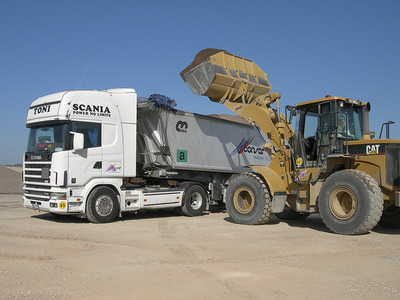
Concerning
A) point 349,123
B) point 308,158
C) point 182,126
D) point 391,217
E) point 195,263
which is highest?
point 182,126

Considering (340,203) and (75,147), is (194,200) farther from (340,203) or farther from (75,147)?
(340,203)

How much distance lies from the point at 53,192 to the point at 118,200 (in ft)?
5.81

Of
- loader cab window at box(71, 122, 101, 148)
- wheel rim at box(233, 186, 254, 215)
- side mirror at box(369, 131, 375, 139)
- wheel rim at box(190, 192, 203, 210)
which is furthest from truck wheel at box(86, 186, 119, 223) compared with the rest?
side mirror at box(369, 131, 375, 139)

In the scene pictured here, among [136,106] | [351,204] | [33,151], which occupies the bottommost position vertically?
[351,204]

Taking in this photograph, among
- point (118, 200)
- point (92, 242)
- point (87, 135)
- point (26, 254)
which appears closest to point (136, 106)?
point (87, 135)

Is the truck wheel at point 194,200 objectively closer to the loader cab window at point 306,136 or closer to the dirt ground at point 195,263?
the dirt ground at point 195,263

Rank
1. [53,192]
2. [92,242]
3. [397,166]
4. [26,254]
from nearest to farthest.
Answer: [26,254] → [92,242] → [397,166] → [53,192]

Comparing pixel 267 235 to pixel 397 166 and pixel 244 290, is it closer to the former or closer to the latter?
pixel 397 166

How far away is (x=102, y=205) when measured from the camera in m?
10.3

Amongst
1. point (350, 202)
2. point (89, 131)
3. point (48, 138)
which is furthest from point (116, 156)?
point (350, 202)

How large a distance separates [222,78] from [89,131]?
3939 mm

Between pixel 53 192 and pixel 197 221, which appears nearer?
pixel 53 192

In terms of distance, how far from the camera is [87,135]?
1017 centimetres

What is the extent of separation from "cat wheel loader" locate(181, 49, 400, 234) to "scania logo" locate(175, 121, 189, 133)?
1.34m
